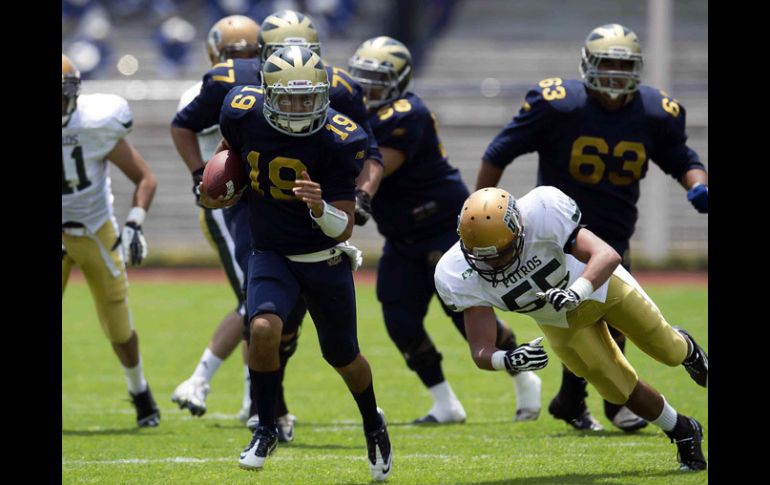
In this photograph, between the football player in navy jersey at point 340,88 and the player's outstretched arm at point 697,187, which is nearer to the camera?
the football player in navy jersey at point 340,88

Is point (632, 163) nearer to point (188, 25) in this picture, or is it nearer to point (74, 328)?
point (74, 328)

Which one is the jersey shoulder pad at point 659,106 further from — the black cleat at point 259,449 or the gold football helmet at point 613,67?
the black cleat at point 259,449

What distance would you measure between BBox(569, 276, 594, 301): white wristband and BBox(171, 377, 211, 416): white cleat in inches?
88.9

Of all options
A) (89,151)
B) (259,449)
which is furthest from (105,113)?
(259,449)

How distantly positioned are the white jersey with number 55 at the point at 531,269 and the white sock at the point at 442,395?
5.75 feet

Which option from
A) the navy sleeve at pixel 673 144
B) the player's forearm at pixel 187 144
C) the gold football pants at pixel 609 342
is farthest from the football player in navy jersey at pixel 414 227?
the gold football pants at pixel 609 342

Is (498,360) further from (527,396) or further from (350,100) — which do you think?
(527,396)

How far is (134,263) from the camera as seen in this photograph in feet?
18.1

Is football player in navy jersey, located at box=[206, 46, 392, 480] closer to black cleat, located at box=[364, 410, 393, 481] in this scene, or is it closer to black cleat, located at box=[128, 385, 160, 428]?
black cleat, located at box=[364, 410, 393, 481]

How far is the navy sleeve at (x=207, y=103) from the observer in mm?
5020

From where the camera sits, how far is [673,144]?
527cm

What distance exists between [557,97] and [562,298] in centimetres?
164

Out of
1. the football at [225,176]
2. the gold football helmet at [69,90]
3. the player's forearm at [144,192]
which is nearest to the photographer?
the football at [225,176]

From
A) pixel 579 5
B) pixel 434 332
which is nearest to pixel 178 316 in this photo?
pixel 434 332
